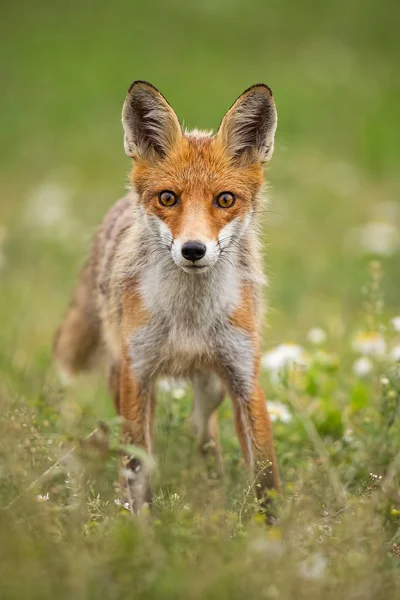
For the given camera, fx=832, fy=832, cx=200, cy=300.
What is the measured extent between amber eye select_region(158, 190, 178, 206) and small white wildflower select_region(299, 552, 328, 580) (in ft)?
6.99

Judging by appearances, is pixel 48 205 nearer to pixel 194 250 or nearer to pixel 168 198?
pixel 168 198

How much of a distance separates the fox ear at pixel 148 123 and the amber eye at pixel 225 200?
49 cm

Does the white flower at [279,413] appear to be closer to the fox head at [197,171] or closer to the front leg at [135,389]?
the front leg at [135,389]

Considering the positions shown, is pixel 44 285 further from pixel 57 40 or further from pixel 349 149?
pixel 57 40

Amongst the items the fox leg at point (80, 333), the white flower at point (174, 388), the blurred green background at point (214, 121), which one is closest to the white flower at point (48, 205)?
the blurred green background at point (214, 121)

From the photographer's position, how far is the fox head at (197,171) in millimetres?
4648

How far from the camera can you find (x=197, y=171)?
15.9ft

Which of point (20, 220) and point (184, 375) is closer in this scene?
point (184, 375)

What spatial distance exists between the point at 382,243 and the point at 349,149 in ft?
22.6

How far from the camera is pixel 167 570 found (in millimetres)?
3125

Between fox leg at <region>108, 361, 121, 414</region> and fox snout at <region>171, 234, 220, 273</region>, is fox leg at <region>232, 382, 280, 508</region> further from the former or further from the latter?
fox leg at <region>108, 361, 121, 414</region>

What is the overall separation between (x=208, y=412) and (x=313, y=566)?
2.60 metres

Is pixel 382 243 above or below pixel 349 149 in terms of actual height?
below

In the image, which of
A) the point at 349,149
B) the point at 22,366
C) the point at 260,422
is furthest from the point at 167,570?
the point at 349,149
